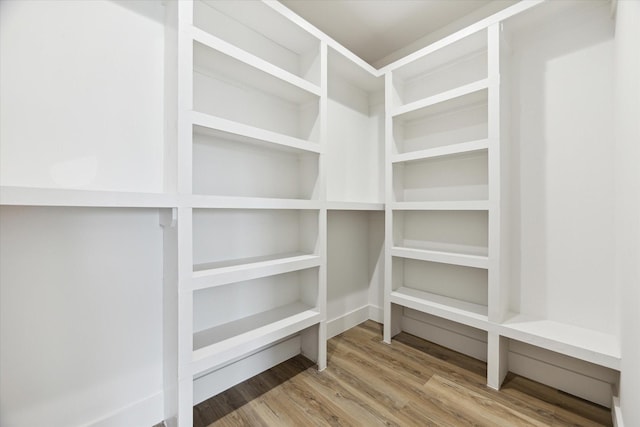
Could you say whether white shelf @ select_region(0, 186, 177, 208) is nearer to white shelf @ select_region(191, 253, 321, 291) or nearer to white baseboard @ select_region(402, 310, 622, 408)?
white shelf @ select_region(191, 253, 321, 291)

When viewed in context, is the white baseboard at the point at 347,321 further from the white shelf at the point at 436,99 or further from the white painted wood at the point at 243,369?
the white shelf at the point at 436,99

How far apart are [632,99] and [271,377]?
88.4 inches

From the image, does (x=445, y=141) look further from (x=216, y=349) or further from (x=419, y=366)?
(x=216, y=349)

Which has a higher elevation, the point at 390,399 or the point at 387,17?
the point at 387,17

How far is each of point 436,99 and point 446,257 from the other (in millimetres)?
1117

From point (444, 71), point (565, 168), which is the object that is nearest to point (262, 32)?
point (444, 71)

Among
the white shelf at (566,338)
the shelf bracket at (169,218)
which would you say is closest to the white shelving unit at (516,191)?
the white shelf at (566,338)

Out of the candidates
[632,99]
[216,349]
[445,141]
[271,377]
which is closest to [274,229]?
[216,349]

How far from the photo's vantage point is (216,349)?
1.29 meters

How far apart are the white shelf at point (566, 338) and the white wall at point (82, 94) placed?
2.16 m

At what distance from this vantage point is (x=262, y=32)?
1702 mm

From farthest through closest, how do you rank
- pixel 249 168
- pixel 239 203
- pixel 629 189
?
pixel 249 168, pixel 239 203, pixel 629 189

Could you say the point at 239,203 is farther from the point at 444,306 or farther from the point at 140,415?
the point at 444,306

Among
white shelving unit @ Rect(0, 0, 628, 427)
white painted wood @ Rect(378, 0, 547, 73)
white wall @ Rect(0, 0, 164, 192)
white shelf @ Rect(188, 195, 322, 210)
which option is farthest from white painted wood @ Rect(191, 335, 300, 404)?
white painted wood @ Rect(378, 0, 547, 73)
